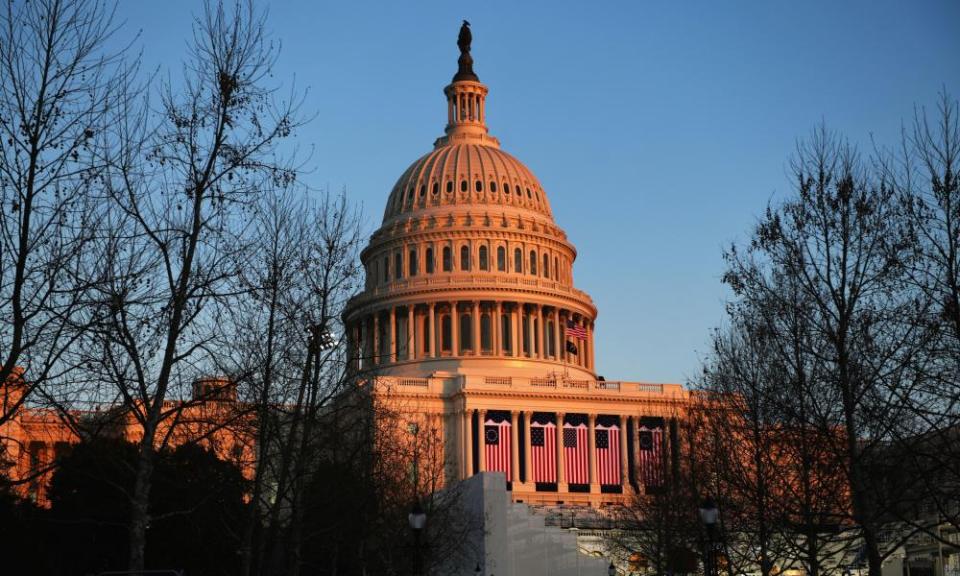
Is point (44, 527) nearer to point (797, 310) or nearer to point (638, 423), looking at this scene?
point (797, 310)

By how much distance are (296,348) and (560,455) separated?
85395 millimetres

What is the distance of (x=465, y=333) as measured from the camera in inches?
5399

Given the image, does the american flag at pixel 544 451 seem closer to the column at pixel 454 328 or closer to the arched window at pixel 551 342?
the column at pixel 454 328

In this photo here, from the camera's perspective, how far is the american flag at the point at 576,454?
119875 mm

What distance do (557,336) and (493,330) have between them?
7.63 metres

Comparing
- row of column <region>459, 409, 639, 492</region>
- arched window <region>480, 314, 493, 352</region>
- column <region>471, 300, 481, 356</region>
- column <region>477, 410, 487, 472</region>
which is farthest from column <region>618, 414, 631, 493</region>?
column <region>471, 300, 481, 356</region>

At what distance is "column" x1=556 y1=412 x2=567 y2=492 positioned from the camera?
4656 inches

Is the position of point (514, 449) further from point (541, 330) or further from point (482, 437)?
point (541, 330)

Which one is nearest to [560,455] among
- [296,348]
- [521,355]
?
[521,355]

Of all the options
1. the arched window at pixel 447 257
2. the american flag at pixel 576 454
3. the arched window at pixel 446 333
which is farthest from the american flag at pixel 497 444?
the arched window at pixel 447 257

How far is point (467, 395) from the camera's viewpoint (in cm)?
12000

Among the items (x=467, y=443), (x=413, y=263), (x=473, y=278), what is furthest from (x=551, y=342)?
(x=467, y=443)

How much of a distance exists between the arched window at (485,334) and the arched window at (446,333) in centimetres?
319

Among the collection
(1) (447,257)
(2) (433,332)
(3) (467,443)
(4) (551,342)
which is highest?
(1) (447,257)
